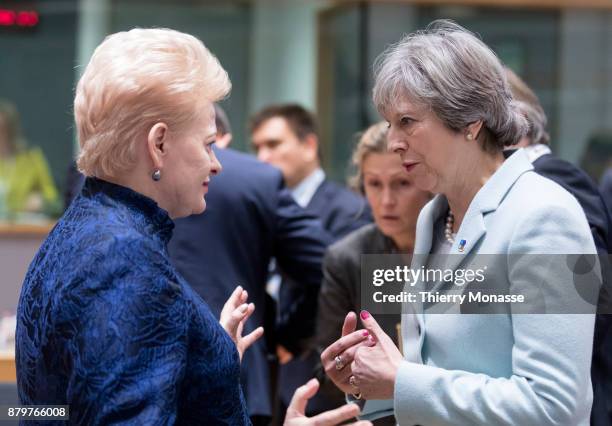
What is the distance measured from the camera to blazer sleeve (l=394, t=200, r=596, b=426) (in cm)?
175

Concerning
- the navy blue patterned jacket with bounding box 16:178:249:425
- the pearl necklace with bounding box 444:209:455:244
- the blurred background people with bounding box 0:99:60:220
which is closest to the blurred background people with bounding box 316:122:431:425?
the pearl necklace with bounding box 444:209:455:244

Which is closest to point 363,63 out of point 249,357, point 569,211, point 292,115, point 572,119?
point 572,119

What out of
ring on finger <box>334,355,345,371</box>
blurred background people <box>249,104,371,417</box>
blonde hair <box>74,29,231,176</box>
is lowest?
blurred background people <box>249,104,371,417</box>

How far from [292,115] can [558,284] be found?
12.3 feet

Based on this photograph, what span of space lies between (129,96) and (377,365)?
69cm

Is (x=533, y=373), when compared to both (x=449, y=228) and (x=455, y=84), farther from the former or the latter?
(x=455, y=84)

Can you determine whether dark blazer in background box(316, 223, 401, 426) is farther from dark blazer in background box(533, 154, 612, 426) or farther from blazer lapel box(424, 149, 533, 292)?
blazer lapel box(424, 149, 533, 292)

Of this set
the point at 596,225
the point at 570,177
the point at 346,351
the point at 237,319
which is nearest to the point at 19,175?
the point at 570,177

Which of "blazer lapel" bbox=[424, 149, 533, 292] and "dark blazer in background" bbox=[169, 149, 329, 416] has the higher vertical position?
"blazer lapel" bbox=[424, 149, 533, 292]

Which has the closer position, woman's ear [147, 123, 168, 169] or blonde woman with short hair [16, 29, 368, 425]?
blonde woman with short hair [16, 29, 368, 425]

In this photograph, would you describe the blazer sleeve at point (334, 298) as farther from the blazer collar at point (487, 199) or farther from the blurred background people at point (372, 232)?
the blazer collar at point (487, 199)

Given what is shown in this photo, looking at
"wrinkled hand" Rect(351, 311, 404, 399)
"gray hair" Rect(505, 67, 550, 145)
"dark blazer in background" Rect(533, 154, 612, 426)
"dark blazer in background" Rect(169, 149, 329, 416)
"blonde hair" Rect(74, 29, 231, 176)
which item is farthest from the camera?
"dark blazer in background" Rect(169, 149, 329, 416)

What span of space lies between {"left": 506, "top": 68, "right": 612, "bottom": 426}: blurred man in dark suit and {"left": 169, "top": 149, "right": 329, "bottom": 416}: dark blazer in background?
926 millimetres

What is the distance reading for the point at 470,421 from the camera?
1.80 metres
